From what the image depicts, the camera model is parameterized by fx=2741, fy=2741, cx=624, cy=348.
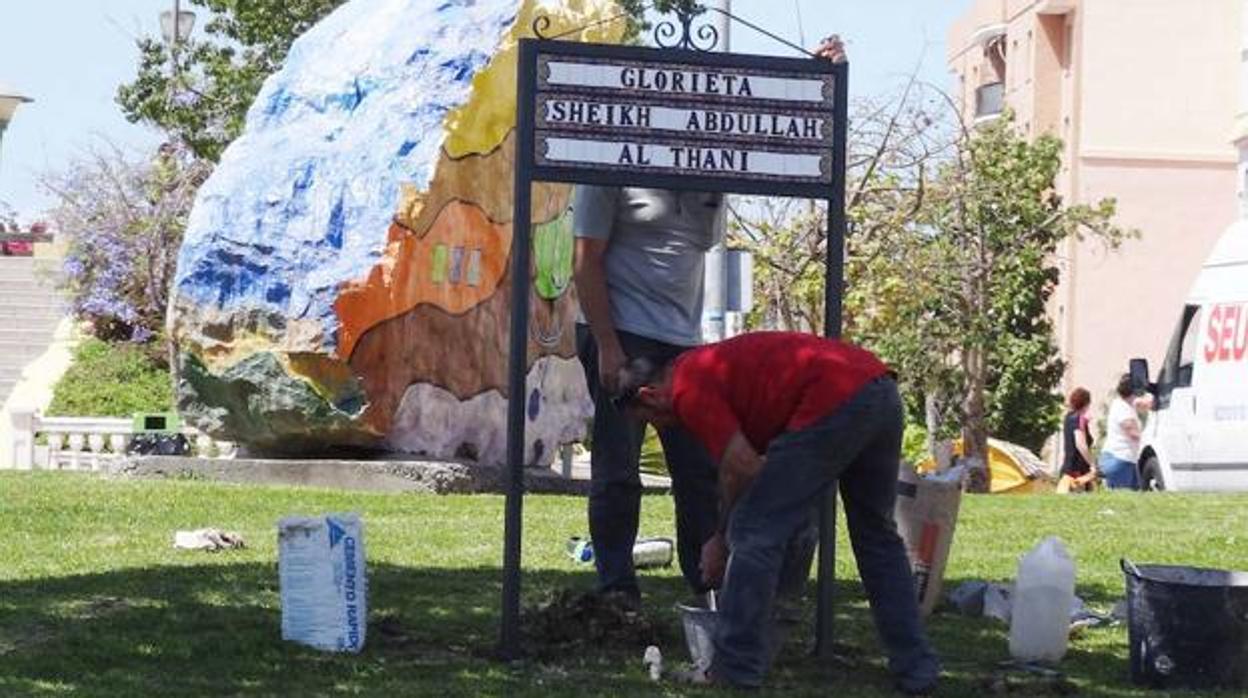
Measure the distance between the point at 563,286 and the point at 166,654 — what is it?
517 inches

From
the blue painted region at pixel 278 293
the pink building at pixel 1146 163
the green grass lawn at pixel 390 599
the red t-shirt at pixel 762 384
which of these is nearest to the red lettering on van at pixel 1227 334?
the green grass lawn at pixel 390 599

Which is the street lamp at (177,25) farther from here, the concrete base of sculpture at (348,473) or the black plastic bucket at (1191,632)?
the black plastic bucket at (1191,632)

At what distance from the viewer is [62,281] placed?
48.1 meters

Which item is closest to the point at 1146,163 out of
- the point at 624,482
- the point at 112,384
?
the point at 112,384

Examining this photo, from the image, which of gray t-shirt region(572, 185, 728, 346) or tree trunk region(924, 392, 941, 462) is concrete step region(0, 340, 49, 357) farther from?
gray t-shirt region(572, 185, 728, 346)

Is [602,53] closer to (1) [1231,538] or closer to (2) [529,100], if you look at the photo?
(2) [529,100]

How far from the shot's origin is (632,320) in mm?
9805

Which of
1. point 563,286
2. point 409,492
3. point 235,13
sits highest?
point 235,13

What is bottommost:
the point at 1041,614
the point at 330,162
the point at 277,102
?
the point at 1041,614

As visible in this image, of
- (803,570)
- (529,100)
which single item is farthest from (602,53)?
(803,570)

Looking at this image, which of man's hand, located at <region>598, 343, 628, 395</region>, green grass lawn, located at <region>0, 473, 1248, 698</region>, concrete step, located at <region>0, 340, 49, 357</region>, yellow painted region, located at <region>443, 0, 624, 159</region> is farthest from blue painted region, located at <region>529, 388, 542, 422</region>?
concrete step, located at <region>0, 340, 49, 357</region>

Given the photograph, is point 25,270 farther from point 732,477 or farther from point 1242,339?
point 732,477

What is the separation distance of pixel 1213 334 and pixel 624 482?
1660 centimetres

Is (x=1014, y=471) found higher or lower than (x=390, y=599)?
lower
